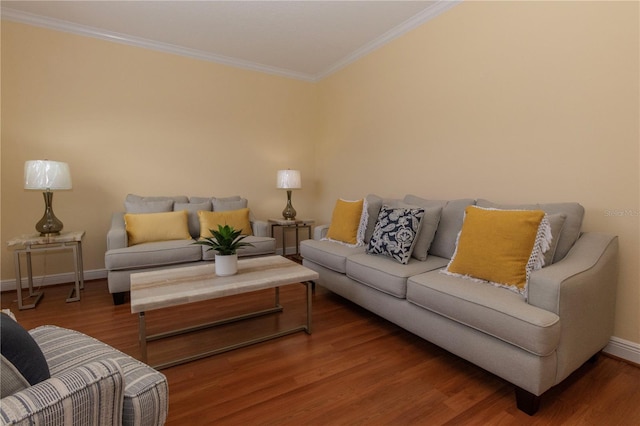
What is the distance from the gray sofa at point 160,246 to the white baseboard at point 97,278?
675 mm

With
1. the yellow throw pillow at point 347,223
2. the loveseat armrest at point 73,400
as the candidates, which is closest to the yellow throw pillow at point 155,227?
the yellow throw pillow at point 347,223

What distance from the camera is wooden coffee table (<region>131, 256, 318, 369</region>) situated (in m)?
1.75

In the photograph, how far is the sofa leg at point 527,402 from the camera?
147 centimetres

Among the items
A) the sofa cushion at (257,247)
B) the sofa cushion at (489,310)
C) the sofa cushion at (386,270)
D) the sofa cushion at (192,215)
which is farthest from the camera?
the sofa cushion at (192,215)

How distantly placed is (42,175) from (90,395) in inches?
108

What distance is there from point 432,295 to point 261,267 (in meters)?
1.22

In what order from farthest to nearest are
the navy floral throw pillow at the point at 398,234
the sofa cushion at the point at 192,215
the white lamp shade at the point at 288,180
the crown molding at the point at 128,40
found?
the white lamp shade at the point at 288,180 → the sofa cushion at the point at 192,215 → the crown molding at the point at 128,40 → the navy floral throw pillow at the point at 398,234

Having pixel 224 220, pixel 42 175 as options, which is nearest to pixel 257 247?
pixel 224 220

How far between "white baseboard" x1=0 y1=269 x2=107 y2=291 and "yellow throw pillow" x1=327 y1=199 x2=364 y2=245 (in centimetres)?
263

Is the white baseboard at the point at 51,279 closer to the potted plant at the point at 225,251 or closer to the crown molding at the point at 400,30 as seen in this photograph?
the potted plant at the point at 225,251

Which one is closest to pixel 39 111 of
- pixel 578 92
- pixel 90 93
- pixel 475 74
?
pixel 90 93

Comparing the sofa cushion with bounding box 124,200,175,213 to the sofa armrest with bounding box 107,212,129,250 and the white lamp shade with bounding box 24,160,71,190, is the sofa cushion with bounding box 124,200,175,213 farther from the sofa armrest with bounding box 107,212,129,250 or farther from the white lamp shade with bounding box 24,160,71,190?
the white lamp shade with bounding box 24,160,71,190

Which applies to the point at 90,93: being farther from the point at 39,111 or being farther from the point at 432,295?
the point at 432,295

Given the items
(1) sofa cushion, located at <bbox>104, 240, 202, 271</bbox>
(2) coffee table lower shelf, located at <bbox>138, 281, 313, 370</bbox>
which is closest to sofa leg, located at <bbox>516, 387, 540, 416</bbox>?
(2) coffee table lower shelf, located at <bbox>138, 281, 313, 370</bbox>
